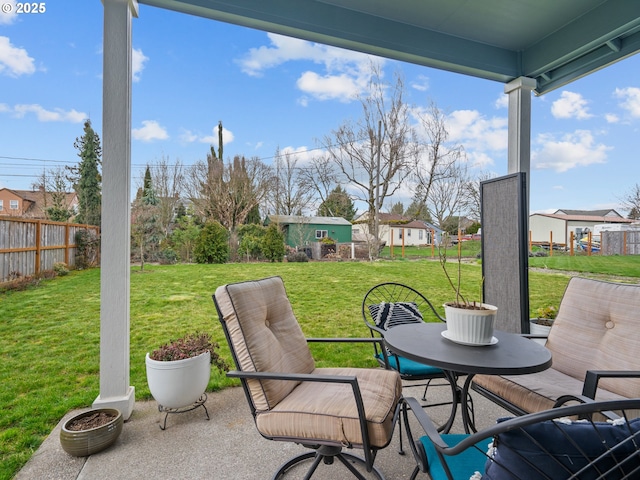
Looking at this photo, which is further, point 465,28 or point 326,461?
point 465,28

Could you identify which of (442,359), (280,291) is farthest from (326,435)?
(280,291)

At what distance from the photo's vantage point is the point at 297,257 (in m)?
4.10

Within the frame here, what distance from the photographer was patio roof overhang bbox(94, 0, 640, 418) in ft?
7.22

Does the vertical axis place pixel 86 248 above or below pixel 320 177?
below

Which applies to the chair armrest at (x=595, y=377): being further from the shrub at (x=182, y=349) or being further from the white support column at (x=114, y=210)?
the white support column at (x=114, y=210)

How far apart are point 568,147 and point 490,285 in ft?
5.61

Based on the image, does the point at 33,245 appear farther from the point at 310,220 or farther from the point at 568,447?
the point at 568,447

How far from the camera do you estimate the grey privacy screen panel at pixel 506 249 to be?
9.42 feet

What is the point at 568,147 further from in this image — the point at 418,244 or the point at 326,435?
the point at 326,435

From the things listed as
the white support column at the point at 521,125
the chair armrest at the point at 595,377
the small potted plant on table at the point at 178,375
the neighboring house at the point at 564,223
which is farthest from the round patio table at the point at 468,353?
the neighboring house at the point at 564,223

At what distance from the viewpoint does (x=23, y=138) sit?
2.46m

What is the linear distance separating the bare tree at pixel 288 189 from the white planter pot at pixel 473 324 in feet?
8.76

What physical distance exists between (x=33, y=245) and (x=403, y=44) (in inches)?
128

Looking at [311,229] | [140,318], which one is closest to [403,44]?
[311,229]
